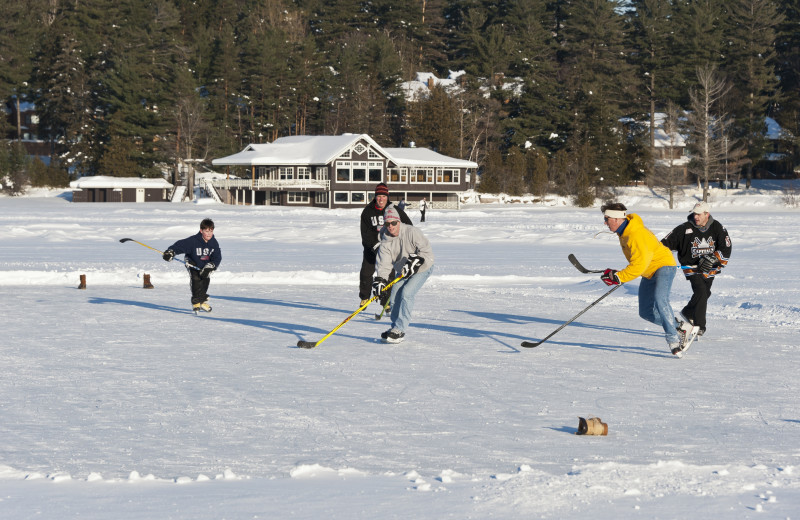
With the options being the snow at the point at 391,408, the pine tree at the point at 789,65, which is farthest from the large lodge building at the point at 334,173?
the snow at the point at 391,408

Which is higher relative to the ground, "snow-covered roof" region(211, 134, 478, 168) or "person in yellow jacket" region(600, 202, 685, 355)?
"snow-covered roof" region(211, 134, 478, 168)

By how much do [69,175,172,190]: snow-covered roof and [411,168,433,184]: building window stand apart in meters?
18.5

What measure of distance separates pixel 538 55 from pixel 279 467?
81448mm

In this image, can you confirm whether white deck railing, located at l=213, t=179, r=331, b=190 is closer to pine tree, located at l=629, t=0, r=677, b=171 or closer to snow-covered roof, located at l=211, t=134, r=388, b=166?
snow-covered roof, located at l=211, t=134, r=388, b=166

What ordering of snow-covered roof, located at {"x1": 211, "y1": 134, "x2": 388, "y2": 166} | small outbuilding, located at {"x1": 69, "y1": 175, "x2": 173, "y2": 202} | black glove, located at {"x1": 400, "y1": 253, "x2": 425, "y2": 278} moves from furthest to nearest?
small outbuilding, located at {"x1": 69, "y1": 175, "x2": 173, "y2": 202}, snow-covered roof, located at {"x1": 211, "y1": 134, "x2": 388, "y2": 166}, black glove, located at {"x1": 400, "y1": 253, "x2": 425, "y2": 278}

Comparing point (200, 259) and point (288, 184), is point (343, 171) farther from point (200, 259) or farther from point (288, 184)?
point (200, 259)

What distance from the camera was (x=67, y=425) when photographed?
19.9 feet

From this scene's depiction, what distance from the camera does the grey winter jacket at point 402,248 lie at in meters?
9.16

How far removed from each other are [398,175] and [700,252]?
6026 centimetres

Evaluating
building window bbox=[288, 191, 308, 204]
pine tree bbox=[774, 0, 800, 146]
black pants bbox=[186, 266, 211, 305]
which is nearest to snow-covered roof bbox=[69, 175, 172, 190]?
building window bbox=[288, 191, 308, 204]

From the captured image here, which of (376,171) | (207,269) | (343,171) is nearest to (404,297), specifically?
(207,269)

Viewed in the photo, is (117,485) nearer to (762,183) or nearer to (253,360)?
(253,360)

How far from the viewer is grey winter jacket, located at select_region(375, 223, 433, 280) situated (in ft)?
30.0

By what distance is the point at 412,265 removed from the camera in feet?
29.6
